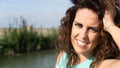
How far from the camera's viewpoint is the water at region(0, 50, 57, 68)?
36.8ft

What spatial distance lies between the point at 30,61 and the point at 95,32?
10.6 metres

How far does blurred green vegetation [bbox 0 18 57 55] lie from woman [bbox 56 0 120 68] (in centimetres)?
1159

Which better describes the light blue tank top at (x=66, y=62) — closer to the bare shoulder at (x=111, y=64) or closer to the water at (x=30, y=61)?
the bare shoulder at (x=111, y=64)

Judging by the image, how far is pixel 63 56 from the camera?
2.30 metres

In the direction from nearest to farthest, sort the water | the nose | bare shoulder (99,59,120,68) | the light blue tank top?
bare shoulder (99,59,120,68)
the nose
the light blue tank top
the water

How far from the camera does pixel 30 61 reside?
1245 cm

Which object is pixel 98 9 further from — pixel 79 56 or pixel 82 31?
pixel 79 56

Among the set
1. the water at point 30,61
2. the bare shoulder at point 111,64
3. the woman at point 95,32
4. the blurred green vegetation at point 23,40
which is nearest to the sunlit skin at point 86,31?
the woman at point 95,32

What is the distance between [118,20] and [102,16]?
4.2 inches

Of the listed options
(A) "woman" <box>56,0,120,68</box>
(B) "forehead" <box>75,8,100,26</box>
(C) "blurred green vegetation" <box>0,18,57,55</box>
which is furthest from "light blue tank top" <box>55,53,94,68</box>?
(C) "blurred green vegetation" <box>0,18,57,55</box>

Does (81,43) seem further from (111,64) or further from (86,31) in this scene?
(111,64)

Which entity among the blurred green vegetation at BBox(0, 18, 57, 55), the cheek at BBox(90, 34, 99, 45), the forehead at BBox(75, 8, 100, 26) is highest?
the forehead at BBox(75, 8, 100, 26)

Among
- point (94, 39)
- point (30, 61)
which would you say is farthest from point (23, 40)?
point (94, 39)

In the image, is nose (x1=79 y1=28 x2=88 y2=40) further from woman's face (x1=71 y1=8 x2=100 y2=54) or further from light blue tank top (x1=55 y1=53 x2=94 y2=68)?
light blue tank top (x1=55 y1=53 x2=94 y2=68)
